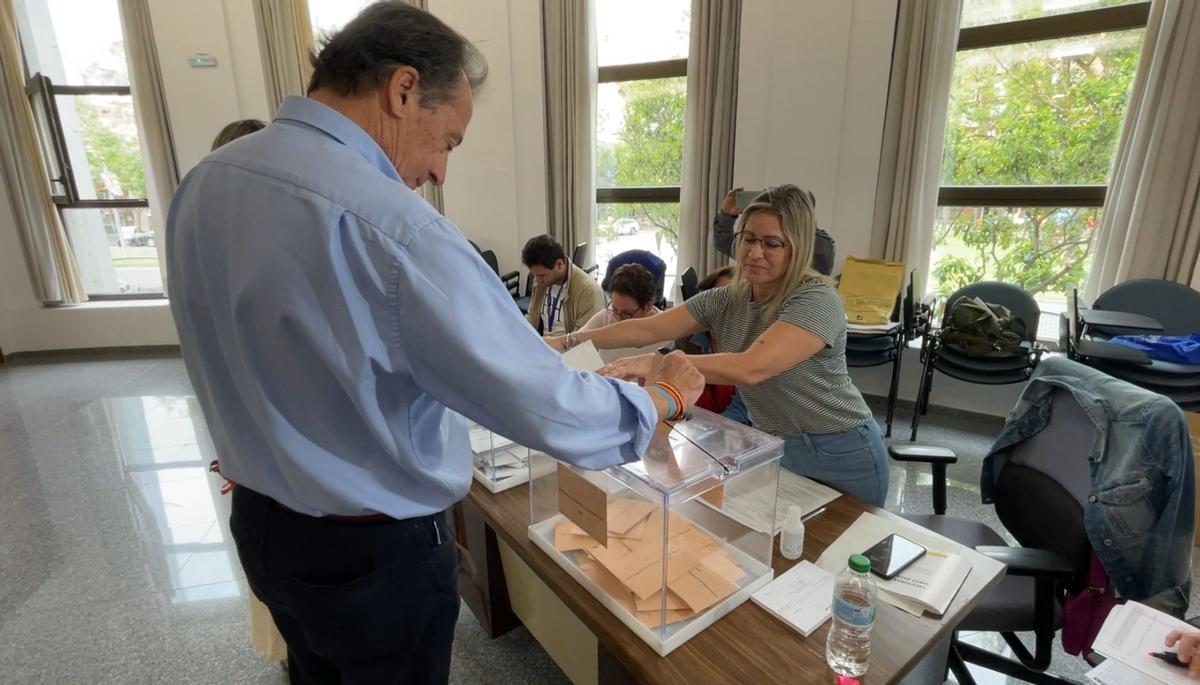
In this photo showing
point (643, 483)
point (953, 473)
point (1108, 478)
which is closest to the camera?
point (643, 483)

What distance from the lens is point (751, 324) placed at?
5.15 ft

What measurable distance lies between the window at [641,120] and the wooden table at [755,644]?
3724mm

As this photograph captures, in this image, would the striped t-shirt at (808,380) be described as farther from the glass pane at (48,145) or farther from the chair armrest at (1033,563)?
the glass pane at (48,145)

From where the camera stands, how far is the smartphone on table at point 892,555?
1063 millimetres

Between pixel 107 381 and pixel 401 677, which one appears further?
pixel 107 381

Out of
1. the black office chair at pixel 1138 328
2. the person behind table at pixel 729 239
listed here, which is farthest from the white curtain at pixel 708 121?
the black office chair at pixel 1138 328

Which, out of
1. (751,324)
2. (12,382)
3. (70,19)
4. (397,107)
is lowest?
(12,382)

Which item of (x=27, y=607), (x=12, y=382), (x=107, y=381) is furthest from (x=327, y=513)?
(x=12, y=382)

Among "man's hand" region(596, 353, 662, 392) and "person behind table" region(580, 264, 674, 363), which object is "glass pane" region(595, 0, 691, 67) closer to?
"person behind table" region(580, 264, 674, 363)

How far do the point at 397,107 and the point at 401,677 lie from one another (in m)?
0.92

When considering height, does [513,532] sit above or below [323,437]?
below

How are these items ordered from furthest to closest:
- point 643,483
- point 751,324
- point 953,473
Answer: point 953,473, point 751,324, point 643,483

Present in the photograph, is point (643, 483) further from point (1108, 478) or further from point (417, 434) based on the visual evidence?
point (1108, 478)

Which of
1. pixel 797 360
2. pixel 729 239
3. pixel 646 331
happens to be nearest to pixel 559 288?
pixel 729 239
